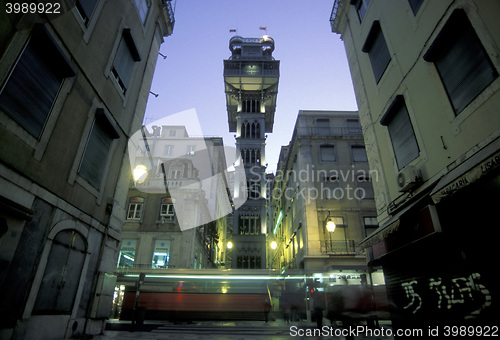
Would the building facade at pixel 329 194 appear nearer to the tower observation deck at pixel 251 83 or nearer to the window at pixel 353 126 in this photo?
the window at pixel 353 126

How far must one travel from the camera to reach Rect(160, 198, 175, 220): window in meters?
25.6

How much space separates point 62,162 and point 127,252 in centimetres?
2047

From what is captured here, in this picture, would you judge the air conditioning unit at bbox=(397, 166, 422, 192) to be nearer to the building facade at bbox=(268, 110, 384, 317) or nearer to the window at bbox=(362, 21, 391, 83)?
the window at bbox=(362, 21, 391, 83)

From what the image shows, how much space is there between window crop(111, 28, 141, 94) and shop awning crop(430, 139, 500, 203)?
35.4 feet

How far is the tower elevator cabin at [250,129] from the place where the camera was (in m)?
51.9

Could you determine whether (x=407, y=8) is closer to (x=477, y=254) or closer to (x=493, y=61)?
(x=493, y=61)

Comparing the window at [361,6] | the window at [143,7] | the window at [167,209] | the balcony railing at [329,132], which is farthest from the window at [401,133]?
the window at [167,209]

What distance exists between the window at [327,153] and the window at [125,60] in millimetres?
18920

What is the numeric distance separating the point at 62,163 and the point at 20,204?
1806 millimetres

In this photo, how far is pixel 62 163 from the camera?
690 cm

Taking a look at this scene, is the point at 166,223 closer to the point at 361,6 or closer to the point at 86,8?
the point at 86,8

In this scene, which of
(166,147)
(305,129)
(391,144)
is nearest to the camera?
(391,144)

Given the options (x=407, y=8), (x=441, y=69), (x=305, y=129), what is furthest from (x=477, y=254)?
(x=305, y=129)

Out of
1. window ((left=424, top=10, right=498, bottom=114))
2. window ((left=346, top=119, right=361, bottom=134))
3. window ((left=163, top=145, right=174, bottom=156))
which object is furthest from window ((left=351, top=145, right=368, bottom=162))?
window ((left=163, top=145, right=174, bottom=156))
